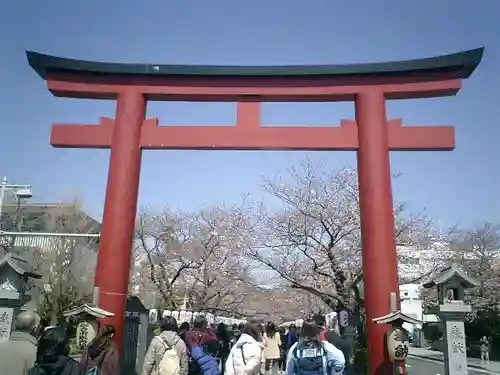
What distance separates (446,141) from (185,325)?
6536mm

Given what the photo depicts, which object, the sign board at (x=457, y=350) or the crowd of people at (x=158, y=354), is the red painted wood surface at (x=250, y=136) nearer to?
the sign board at (x=457, y=350)

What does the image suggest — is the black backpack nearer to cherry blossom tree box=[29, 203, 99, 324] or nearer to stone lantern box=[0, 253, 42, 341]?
stone lantern box=[0, 253, 42, 341]

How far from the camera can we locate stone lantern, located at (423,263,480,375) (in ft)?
32.7

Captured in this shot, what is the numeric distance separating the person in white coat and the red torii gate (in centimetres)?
406

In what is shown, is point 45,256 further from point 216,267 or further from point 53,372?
point 53,372

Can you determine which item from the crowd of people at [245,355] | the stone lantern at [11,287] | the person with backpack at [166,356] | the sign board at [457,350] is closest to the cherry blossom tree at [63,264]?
the stone lantern at [11,287]

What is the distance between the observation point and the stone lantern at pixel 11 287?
984 centimetres

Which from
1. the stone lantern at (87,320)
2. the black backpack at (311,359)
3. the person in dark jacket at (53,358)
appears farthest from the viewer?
the stone lantern at (87,320)

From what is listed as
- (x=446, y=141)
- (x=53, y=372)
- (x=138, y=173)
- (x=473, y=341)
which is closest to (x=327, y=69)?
(x=446, y=141)

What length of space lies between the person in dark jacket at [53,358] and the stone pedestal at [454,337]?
333 inches

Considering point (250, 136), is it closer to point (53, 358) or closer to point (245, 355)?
point (245, 355)

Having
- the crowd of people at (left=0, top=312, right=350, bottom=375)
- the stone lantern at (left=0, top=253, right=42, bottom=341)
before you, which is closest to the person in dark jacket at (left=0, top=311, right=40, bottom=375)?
the crowd of people at (left=0, top=312, right=350, bottom=375)

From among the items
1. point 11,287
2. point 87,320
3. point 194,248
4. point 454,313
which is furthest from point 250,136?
point 194,248

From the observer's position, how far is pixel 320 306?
1297 inches
